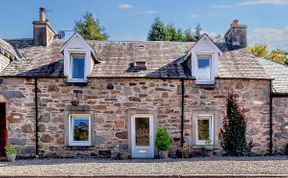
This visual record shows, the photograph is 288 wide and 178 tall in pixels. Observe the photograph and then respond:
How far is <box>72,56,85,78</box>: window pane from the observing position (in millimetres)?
16672

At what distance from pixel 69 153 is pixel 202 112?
6.70m

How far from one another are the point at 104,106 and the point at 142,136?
92.2 inches

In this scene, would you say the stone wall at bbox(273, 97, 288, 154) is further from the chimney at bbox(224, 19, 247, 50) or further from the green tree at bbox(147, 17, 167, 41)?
the green tree at bbox(147, 17, 167, 41)

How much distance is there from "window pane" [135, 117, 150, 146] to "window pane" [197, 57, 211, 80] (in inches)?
136

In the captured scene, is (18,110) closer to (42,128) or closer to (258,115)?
(42,128)

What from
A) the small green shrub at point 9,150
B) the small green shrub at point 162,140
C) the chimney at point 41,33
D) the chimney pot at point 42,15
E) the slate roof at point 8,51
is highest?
the chimney pot at point 42,15

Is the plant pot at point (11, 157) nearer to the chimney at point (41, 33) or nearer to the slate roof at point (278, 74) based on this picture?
the chimney at point (41, 33)

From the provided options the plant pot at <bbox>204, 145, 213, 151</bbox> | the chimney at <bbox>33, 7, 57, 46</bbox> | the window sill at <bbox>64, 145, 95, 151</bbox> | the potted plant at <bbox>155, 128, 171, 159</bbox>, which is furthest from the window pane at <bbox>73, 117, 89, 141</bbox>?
the plant pot at <bbox>204, 145, 213, 151</bbox>

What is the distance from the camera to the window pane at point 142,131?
16.5 metres

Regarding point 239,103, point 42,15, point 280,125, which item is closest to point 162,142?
point 239,103

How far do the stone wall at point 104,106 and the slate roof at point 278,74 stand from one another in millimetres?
3008

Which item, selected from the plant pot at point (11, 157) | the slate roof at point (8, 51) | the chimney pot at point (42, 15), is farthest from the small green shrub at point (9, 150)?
the chimney pot at point (42, 15)

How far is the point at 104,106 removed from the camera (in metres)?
16.4

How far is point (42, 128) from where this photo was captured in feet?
53.1
